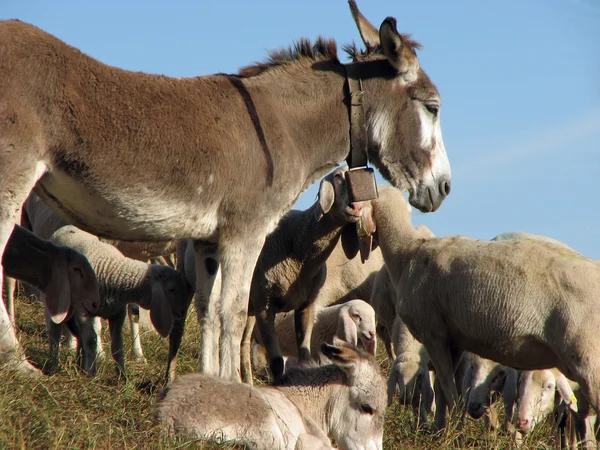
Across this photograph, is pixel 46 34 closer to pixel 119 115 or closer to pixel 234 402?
pixel 119 115

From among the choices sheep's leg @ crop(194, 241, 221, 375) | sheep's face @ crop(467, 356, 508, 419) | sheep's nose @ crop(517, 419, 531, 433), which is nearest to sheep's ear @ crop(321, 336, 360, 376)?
sheep's leg @ crop(194, 241, 221, 375)

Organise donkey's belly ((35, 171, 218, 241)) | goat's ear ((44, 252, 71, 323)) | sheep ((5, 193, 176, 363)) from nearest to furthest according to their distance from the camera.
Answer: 1. donkey's belly ((35, 171, 218, 241))
2. goat's ear ((44, 252, 71, 323))
3. sheep ((5, 193, 176, 363))

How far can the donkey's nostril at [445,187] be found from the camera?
7.89 metres

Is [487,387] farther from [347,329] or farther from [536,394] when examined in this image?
[347,329]

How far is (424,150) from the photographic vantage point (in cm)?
774

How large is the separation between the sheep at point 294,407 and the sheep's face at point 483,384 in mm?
2054

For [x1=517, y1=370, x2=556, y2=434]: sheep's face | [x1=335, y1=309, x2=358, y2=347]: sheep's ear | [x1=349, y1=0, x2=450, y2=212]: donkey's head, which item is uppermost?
[x1=349, y1=0, x2=450, y2=212]: donkey's head

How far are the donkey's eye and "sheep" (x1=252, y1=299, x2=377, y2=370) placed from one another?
2.31 metres

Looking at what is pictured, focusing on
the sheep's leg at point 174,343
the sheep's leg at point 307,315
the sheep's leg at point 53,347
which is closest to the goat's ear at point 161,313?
the sheep's leg at point 174,343

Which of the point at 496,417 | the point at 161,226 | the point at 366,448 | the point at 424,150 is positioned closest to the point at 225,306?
the point at 161,226

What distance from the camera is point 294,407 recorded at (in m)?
6.56

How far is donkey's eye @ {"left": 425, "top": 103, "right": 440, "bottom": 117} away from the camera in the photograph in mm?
7767

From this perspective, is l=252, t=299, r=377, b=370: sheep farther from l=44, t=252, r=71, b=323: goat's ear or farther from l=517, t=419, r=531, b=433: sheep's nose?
l=44, t=252, r=71, b=323: goat's ear

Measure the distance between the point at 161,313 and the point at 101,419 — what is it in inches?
123
